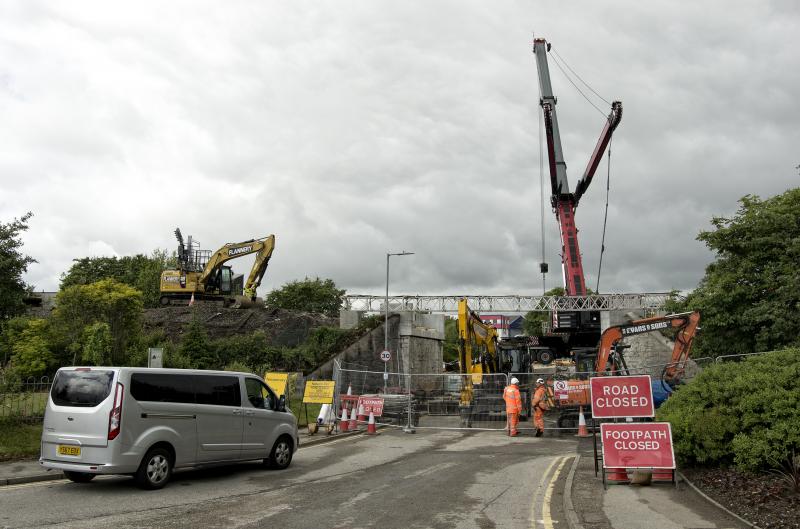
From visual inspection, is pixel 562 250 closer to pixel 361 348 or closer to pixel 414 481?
pixel 361 348

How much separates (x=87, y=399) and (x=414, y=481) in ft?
18.6

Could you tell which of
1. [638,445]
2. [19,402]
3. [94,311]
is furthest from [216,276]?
[638,445]

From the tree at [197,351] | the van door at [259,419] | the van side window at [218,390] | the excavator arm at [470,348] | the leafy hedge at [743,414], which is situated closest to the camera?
the leafy hedge at [743,414]

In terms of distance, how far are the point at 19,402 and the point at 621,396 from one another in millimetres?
13274

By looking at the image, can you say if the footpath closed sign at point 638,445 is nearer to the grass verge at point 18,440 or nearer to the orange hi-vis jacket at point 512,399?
the orange hi-vis jacket at point 512,399

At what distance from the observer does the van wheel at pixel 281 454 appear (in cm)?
1230

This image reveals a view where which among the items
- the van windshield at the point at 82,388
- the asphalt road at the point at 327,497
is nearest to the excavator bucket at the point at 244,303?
the asphalt road at the point at 327,497

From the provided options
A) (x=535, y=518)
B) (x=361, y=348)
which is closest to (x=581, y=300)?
(x=361, y=348)

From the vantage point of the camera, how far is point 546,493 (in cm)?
998

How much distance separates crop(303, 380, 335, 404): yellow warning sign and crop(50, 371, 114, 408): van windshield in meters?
9.77

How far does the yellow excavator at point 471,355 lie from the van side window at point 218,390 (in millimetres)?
10819

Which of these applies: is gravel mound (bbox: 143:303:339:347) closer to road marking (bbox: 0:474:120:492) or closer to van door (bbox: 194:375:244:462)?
van door (bbox: 194:375:244:462)

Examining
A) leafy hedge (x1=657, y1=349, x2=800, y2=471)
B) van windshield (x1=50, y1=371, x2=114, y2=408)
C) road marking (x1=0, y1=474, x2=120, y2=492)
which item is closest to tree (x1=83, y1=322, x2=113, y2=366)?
road marking (x1=0, y1=474, x2=120, y2=492)

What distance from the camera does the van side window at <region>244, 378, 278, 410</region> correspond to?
12041 mm
